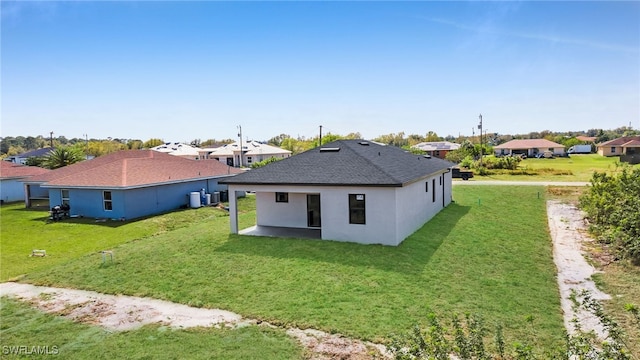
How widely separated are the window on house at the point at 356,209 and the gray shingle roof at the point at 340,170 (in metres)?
0.68

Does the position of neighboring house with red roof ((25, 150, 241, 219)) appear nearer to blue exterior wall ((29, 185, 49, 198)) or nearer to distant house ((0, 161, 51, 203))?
blue exterior wall ((29, 185, 49, 198))

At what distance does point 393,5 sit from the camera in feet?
61.5

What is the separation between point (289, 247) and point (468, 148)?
56.3m

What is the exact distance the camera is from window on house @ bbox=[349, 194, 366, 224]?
14.6 metres

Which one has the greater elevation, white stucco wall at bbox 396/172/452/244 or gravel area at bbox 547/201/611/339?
white stucco wall at bbox 396/172/452/244

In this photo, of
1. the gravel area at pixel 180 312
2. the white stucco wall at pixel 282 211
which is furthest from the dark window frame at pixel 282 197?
the gravel area at pixel 180 312

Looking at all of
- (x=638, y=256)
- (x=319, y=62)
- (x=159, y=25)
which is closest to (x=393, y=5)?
(x=319, y=62)

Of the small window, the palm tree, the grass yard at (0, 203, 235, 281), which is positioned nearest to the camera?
the grass yard at (0, 203, 235, 281)

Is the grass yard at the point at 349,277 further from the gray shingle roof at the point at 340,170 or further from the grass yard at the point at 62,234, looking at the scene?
the gray shingle roof at the point at 340,170

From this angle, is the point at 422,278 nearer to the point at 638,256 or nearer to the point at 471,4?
the point at 638,256

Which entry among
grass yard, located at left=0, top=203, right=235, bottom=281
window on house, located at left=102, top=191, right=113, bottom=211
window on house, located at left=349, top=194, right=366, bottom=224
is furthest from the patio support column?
window on house, located at left=102, top=191, right=113, bottom=211

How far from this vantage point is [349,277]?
11188 mm

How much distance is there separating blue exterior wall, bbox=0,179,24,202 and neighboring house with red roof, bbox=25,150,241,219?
195 inches

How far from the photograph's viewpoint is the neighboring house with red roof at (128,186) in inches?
871
